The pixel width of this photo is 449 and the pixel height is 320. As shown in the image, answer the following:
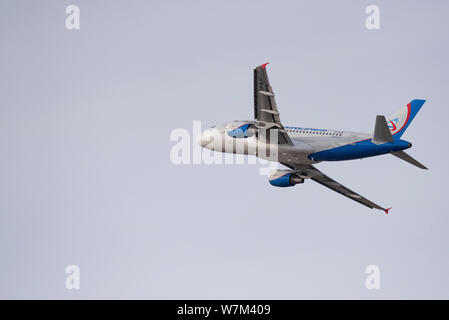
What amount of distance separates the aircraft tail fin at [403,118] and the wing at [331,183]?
9859mm

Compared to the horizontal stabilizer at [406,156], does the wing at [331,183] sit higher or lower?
lower

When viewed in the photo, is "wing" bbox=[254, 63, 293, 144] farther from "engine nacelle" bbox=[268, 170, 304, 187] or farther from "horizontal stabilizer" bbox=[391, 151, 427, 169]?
"horizontal stabilizer" bbox=[391, 151, 427, 169]

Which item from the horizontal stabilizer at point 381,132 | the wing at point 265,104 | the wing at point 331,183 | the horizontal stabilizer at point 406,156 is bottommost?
the wing at point 331,183

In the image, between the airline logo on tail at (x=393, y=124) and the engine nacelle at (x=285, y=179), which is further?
the engine nacelle at (x=285, y=179)

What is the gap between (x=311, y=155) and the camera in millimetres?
69500

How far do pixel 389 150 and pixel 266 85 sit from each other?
33.0 feet

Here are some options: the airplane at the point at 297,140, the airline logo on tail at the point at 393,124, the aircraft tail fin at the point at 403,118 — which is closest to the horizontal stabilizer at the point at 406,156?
the airplane at the point at 297,140

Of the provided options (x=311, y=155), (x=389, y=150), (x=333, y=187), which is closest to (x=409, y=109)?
(x=389, y=150)

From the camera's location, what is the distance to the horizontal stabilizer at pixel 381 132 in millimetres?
63878

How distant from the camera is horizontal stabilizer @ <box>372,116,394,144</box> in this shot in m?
63.9

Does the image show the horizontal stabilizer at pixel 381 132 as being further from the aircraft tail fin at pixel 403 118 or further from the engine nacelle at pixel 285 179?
the engine nacelle at pixel 285 179

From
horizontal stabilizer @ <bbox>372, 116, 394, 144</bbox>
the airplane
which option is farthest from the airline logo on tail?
horizontal stabilizer @ <bbox>372, 116, 394, 144</bbox>
